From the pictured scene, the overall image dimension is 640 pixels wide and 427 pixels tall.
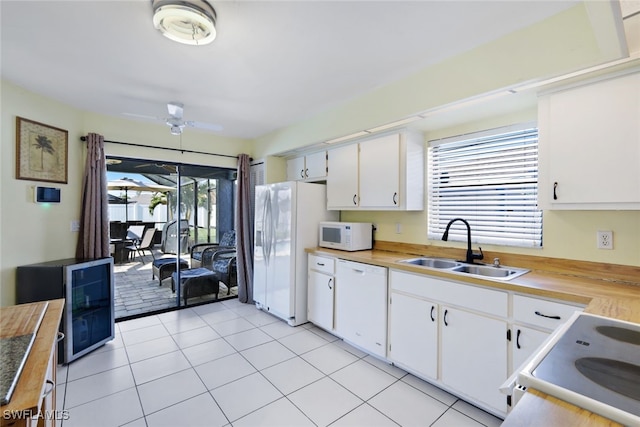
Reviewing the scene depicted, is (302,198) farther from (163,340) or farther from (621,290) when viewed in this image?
(621,290)

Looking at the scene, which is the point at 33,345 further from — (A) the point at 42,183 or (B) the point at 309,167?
(B) the point at 309,167

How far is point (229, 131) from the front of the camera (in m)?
4.12

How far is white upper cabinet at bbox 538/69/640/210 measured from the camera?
1580mm

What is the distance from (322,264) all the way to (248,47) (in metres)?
2.18

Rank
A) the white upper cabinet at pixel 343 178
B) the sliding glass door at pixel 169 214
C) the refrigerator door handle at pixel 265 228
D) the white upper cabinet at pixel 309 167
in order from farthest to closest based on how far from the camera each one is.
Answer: the sliding glass door at pixel 169 214, the refrigerator door handle at pixel 265 228, the white upper cabinet at pixel 309 167, the white upper cabinet at pixel 343 178

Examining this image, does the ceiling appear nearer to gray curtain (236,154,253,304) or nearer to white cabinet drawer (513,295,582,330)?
gray curtain (236,154,253,304)

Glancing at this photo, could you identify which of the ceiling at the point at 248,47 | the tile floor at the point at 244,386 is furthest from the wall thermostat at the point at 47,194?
the tile floor at the point at 244,386

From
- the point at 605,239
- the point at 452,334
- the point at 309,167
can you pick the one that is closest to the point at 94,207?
the point at 309,167

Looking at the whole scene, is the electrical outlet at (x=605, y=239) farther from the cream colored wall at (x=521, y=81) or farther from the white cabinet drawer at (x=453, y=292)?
the white cabinet drawer at (x=453, y=292)

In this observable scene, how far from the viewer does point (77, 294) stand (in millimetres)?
2805

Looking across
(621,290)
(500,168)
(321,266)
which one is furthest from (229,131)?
(621,290)

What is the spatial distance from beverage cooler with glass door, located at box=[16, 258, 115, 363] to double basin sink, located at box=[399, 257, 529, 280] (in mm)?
2987

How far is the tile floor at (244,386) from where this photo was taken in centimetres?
193

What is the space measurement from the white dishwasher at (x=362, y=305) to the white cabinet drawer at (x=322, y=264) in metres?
A: 0.10
